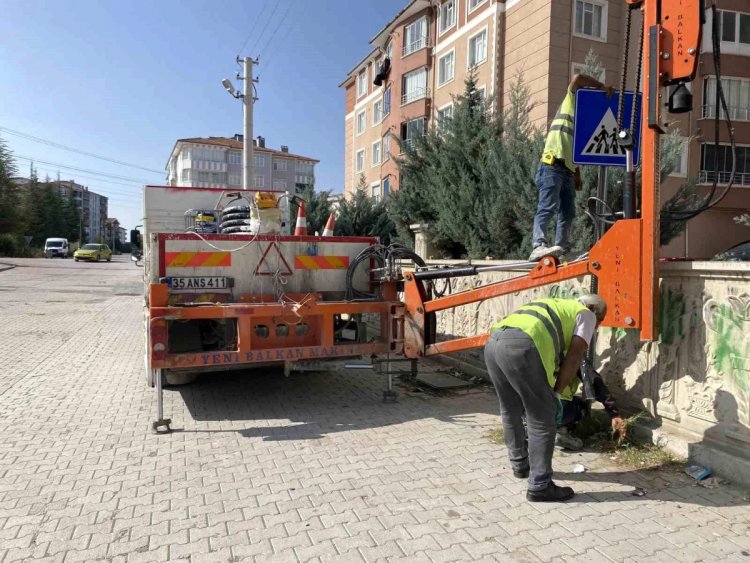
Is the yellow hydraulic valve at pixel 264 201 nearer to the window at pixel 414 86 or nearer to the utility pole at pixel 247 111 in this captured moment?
the utility pole at pixel 247 111

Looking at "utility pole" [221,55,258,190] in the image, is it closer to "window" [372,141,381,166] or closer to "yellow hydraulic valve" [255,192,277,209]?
"yellow hydraulic valve" [255,192,277,209]

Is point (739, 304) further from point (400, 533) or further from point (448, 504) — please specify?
point (400, 533)

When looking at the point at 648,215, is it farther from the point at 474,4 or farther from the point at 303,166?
the point at 303,166

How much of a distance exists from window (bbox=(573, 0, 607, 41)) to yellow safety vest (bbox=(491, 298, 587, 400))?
68.7 ft

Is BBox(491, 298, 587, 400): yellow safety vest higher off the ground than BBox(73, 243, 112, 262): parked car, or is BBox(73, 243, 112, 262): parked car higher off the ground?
BBox(73, 243, 112, 262): parked car

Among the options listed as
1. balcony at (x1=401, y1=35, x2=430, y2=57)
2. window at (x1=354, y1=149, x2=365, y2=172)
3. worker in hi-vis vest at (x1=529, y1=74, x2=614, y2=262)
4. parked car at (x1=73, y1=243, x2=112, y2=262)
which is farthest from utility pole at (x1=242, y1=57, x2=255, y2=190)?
parked car at (x1=73, y1=243, x2=112, y2=262)

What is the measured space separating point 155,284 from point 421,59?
91.0ft

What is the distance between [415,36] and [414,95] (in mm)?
3237

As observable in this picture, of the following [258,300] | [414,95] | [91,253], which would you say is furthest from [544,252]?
[91,253]

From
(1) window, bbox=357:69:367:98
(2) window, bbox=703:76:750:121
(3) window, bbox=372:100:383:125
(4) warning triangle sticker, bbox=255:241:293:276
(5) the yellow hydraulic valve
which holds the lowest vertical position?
(4) warning triangle sticker, bbox=255:241:293:276

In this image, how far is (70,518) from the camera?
10.5 ft

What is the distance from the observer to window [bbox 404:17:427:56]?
1173 inches

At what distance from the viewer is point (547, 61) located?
2059 centimetres

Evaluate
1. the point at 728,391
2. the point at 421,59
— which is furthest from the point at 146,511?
the point at 421,59
